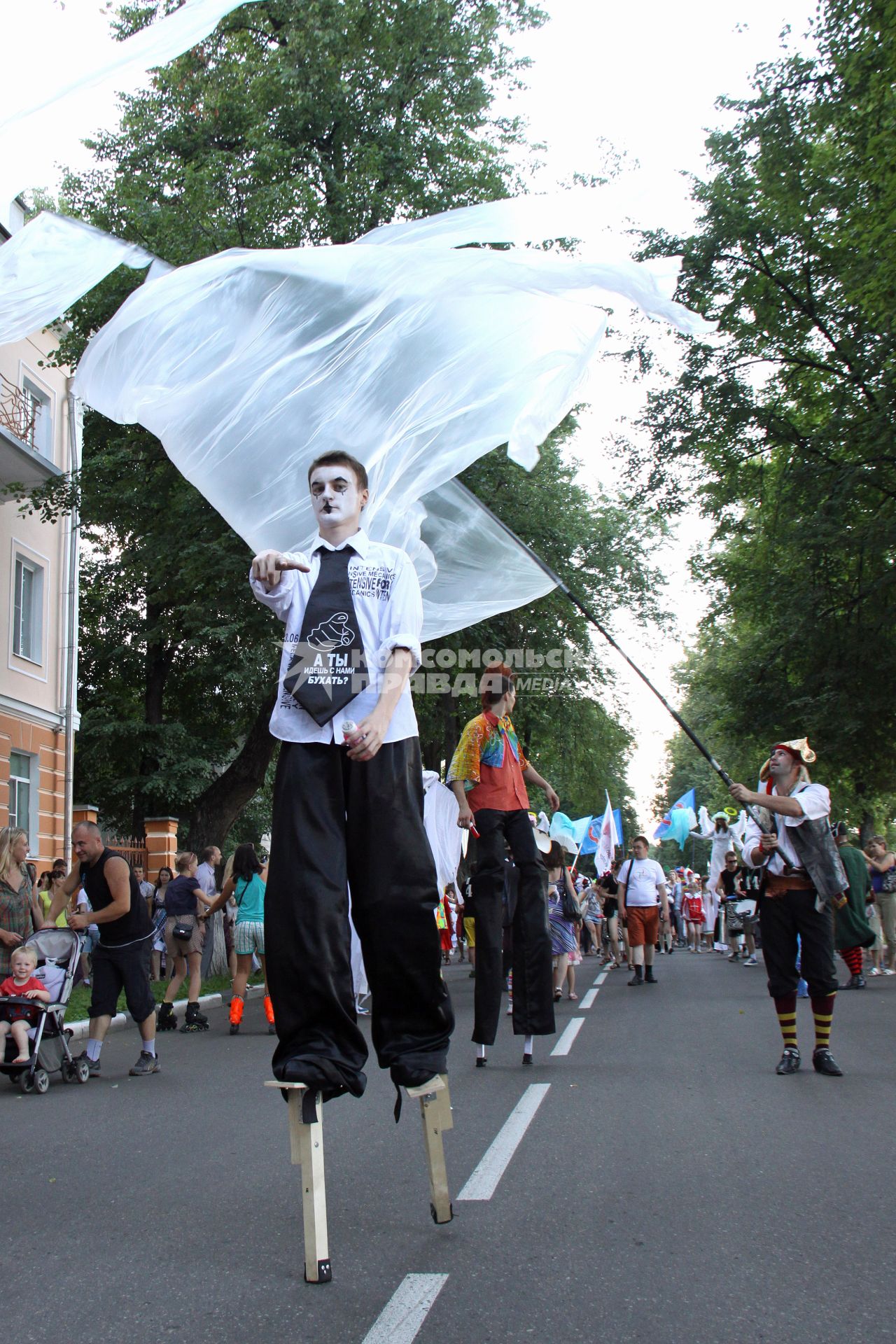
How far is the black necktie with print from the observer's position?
373 cm

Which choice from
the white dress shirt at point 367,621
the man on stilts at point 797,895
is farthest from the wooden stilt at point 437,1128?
the man on stilts at point 797,895

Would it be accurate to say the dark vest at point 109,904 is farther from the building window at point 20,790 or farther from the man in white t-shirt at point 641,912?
the building window at point 20,790

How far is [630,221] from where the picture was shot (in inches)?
211

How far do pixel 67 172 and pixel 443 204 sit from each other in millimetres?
6549

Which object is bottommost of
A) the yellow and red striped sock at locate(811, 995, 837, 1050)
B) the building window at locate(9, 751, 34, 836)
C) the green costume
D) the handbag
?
the yellow and red striped sock at locate(811, 995, 837, 1050)

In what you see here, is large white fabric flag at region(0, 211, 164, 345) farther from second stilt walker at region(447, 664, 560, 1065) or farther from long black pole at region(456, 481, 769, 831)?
second stilt walker at region(447, 664, 560, 1065)

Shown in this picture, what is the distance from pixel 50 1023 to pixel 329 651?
594 centimetres

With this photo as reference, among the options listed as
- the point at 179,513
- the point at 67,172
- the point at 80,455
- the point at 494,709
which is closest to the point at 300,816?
the point at 494,709

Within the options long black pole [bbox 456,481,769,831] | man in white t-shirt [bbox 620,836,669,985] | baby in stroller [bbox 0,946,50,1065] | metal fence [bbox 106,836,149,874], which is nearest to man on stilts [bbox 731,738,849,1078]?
long black pole [bbox 456,481,769,831]

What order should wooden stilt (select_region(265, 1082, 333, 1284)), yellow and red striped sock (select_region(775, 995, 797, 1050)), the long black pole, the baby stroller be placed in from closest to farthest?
wooden stilt (select_region(265, 1082, 333, 1284)) → the long black pole → yellow and red striped sock (select_region(775, 995, 797, 1050)) → the baby stroller

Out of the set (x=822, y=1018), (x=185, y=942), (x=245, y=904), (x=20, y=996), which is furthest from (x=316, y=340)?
(x=185, y=942)

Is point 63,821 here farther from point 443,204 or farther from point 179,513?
point 443,204

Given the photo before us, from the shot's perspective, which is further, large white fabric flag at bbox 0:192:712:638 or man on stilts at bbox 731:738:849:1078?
man on stilts at bbox 731:738:849:1078

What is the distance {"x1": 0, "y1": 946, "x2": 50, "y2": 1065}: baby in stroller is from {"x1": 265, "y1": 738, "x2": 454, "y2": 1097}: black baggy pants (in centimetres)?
540
